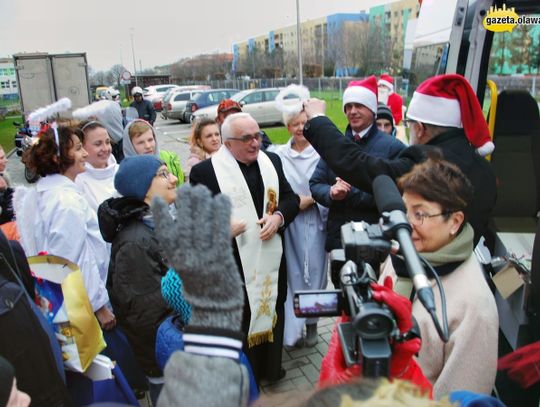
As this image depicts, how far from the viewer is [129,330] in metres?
2.54

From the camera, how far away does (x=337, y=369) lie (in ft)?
3.42

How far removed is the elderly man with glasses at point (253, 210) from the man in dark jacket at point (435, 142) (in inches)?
33.1

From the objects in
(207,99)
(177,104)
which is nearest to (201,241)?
(207,99)

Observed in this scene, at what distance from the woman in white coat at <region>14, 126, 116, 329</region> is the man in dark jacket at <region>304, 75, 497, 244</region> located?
1640mm

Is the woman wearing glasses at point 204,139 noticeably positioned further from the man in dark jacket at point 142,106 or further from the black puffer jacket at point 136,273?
the man in dark jacket at point 142,106

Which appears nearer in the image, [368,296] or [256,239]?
[368,296]

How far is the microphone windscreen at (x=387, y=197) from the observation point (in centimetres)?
114

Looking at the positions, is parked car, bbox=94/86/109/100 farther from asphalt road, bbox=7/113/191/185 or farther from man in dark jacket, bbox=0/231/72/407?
man in dark jacket, bbox=0/231/72/407

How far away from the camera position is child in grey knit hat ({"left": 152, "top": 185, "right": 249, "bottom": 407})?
846mm

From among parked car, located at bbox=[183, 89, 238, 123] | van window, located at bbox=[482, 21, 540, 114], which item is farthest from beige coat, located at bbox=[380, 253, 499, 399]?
parked car, located at bbox=[183, 89, 238, 123]

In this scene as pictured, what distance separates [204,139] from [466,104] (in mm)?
2760

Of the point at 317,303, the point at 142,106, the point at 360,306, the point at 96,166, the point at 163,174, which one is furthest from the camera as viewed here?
the point at 142,106

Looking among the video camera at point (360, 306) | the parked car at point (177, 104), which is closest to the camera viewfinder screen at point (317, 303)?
the video camera at point (360, 306)

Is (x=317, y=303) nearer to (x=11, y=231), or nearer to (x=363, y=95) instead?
(x=363, y=95)
